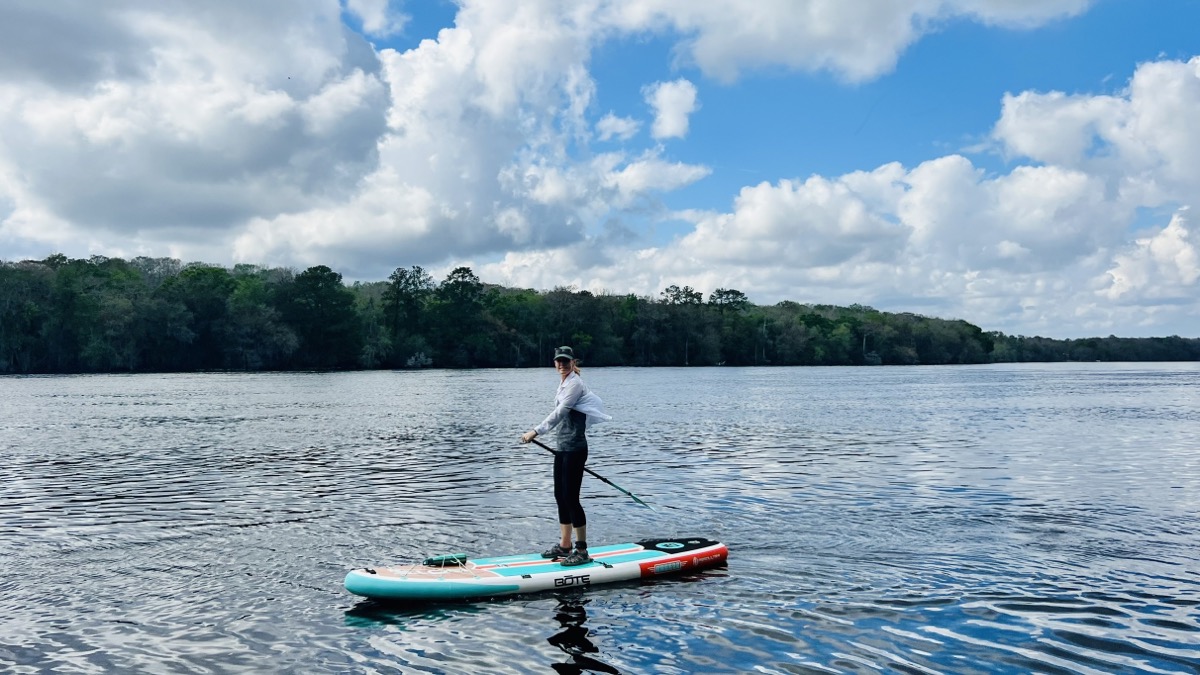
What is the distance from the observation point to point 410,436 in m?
42.2

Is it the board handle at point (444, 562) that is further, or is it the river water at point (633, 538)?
the board handle at point (444, 562)

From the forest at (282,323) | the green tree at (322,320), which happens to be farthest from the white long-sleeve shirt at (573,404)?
the green tree at (322,320)

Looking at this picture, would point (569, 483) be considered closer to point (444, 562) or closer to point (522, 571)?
point (522, 571)

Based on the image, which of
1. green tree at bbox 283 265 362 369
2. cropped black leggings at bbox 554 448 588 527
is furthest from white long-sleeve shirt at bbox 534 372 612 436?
green tree at bbox 283 265 362 369

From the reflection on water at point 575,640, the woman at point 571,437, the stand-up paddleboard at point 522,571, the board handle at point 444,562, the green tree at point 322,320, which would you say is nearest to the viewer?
the reflection on water at point 575,640

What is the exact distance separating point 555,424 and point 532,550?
12.1 feet

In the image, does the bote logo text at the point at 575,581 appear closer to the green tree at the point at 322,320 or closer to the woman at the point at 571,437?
the woman at the point at 571,437

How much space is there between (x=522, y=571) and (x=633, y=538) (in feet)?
15.6

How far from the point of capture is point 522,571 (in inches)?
553

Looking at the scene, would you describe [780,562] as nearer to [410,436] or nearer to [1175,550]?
[1175,550]

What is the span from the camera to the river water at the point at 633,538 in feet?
36.9

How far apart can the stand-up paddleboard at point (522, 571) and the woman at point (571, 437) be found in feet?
1.21

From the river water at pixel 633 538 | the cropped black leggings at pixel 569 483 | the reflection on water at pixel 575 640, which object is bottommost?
the reflection on water at pixel 575 640

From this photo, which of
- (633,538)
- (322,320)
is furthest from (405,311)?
→ (633,538)
